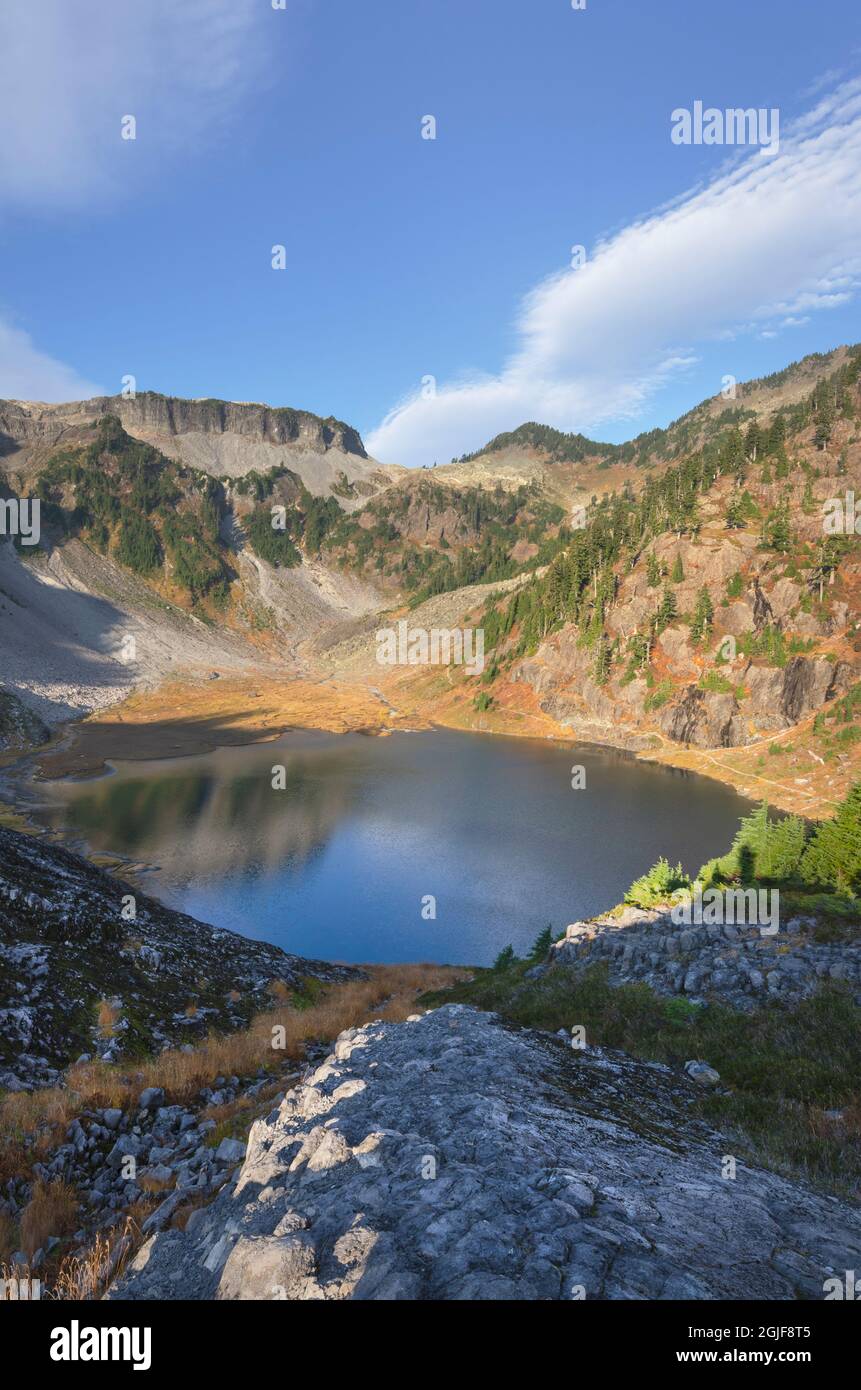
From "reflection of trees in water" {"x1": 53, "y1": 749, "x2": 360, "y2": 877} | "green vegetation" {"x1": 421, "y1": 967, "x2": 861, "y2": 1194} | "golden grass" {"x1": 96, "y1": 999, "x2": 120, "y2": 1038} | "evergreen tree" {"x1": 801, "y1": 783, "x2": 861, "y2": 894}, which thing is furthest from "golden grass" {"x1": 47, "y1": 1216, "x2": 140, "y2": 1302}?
"reflection of trees in water" {"x1": 53, "y1": 749, "x2": 360, "y2": 877}

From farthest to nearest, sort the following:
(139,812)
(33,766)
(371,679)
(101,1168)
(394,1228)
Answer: (371,679), (33,766), (139,812), (101,1168), (394,1228)

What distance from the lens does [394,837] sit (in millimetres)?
50250

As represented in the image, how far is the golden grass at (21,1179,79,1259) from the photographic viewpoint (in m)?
7.15

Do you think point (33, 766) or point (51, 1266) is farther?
point (33, 766)

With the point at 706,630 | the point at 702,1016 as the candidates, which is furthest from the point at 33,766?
the point at 706,630

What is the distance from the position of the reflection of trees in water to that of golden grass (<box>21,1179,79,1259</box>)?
3642 cm

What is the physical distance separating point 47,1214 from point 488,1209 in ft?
20.4

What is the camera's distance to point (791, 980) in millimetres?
13898

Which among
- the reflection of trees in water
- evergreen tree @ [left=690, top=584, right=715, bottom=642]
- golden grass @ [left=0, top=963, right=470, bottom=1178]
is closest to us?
golden grass @ [left=0, top=963, right=470, bottom=1178]

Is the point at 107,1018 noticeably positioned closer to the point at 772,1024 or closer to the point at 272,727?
the point at 772,1024

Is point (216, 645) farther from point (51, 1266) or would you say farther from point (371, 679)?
point (51, 1266)

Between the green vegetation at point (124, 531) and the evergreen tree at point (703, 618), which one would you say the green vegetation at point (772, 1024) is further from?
the green vegetation at point (124, 531)

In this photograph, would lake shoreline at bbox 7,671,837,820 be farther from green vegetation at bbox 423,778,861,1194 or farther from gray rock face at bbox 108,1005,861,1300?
gray rock face at bbox 108,1005,861,1300

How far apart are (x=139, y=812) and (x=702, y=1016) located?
53.9 meters
